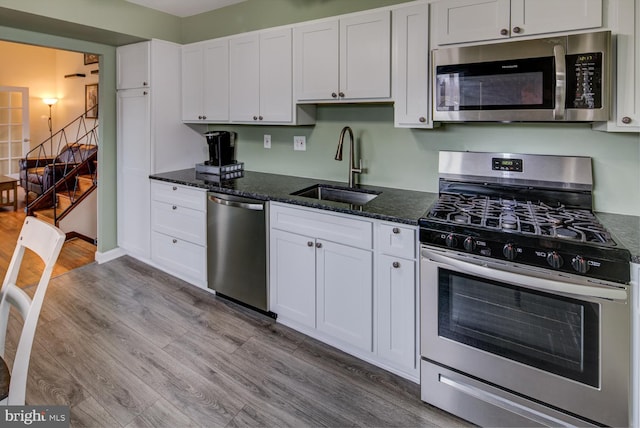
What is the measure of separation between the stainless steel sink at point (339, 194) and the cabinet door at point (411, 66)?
0.57 metres

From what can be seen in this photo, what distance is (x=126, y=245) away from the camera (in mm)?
3836

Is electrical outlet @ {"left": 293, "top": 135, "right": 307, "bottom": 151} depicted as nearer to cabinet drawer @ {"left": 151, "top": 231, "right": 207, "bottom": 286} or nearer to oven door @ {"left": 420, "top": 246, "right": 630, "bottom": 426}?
cabinet drawer @ {"left": 151, "top": 231, "right": 207, "bottom": 286}

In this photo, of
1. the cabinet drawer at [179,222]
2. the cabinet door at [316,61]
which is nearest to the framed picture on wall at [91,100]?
the cabinet drawer at [179,222]

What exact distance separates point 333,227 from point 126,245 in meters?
2.59

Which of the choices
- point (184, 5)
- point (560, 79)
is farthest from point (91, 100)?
point (560, 79)

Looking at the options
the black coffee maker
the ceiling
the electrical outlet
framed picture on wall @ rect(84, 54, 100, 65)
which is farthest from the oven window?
framed picture on wall @ rect(84, 54, 100, 65)

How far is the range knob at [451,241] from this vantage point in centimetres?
174

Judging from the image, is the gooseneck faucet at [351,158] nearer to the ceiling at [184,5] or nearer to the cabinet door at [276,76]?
the cabinet door at [276,76]

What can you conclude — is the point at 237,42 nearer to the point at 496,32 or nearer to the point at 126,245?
the point at 496,32

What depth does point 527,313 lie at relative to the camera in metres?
1.62

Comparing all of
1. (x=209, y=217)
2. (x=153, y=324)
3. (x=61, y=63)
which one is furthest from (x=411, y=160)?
(x=61, y=63)

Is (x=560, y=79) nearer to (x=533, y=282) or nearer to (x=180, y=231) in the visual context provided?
(x=533, y=282)

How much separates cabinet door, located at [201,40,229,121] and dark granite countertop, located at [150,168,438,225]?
56 cm

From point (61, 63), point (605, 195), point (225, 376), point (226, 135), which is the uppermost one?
point (61, 63)
